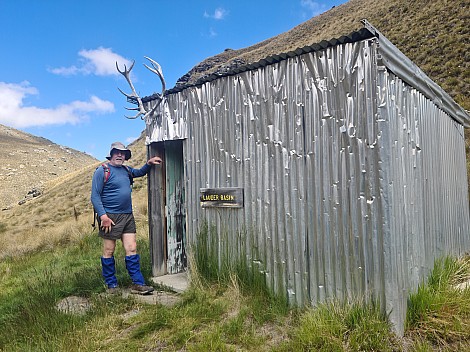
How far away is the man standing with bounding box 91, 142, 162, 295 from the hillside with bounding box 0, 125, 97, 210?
120 ft

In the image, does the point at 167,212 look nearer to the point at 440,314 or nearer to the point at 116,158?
the point at 116,158

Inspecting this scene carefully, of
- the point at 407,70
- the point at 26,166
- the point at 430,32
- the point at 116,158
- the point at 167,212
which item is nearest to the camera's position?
the point at 407,70

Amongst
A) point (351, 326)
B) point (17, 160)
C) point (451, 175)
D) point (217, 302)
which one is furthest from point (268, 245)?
point (17, 160)

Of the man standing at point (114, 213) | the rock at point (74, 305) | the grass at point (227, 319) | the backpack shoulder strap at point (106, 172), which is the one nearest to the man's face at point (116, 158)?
the man standing at point (114, 213)

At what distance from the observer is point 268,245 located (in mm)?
4918

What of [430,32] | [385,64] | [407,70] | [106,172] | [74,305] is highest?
[430,32]

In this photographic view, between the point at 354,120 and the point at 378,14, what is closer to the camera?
the point at 354,120

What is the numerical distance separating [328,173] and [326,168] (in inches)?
2.5

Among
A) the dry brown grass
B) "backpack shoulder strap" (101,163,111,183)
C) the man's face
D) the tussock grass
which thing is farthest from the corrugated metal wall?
the dry brown grass

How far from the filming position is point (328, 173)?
4.36 meters

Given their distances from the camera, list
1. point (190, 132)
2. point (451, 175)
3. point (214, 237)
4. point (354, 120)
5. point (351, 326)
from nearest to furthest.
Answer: point (351, 326), point (354, 120), point (214, 237), point (190, 132), point (451, 175)

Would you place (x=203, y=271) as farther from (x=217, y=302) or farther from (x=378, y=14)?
(x=378, y=14)

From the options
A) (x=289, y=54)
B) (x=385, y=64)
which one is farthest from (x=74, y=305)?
(x=385, y=64)

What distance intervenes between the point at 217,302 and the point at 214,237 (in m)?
1.07
